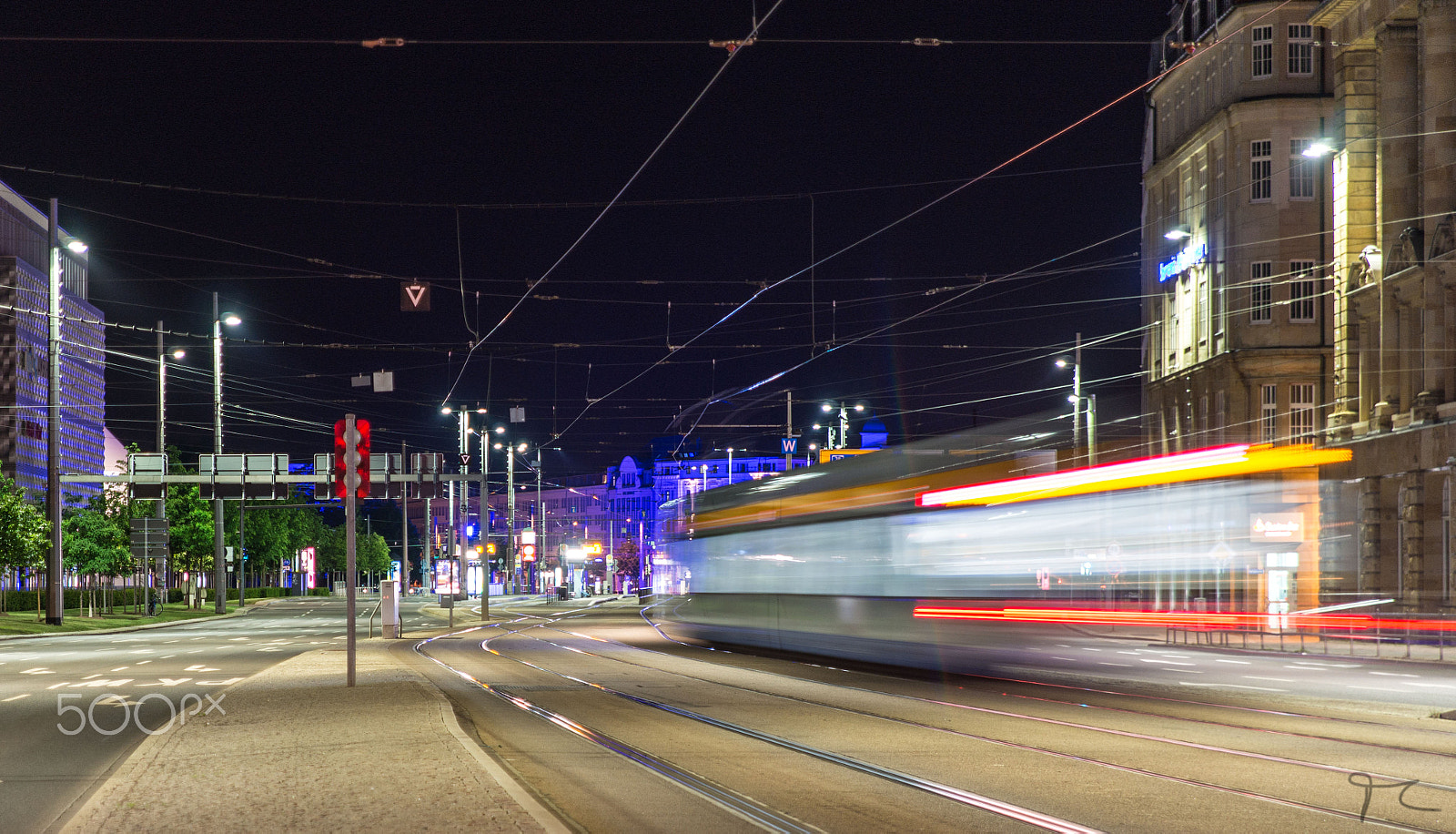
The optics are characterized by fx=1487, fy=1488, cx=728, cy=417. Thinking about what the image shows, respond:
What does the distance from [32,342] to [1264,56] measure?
86521mm

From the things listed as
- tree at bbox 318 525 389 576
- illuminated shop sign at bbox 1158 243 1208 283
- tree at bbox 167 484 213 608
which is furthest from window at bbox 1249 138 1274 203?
tree at bbox 318 525 389 576

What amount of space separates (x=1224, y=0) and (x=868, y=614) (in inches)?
1568

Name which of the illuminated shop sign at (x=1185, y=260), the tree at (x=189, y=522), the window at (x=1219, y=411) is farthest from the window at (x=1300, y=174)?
the tree at (x=189, y=522)

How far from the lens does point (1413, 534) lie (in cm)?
3922

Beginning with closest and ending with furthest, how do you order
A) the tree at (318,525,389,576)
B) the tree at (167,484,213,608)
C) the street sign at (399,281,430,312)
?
the street sign at (399,281,430,312) < the tree at (167,484,213,608) < the tree at (318,525,389,576)

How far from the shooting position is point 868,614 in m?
21.4

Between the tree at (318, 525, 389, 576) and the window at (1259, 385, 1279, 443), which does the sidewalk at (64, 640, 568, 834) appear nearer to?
the window at (1259, 385, 1279, 443)

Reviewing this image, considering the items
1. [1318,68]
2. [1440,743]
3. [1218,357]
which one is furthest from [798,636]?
[1318,68]

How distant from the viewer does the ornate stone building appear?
128ft


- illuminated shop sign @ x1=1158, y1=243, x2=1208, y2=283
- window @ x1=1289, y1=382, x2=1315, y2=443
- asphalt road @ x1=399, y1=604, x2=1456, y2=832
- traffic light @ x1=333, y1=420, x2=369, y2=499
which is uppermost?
illuminated shop sign @ x1=1158, y1=243, x2=1208, y2=283

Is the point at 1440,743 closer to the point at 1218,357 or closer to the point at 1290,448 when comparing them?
the point at 1290,448

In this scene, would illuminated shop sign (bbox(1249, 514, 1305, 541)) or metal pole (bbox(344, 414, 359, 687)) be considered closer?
illuminated shop sign (bbox(1249, 514, 1305, 541))

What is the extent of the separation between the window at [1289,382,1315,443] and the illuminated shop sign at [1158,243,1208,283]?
578 centimetres

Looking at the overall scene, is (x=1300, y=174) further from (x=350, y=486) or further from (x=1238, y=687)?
(x=350, y=486)
